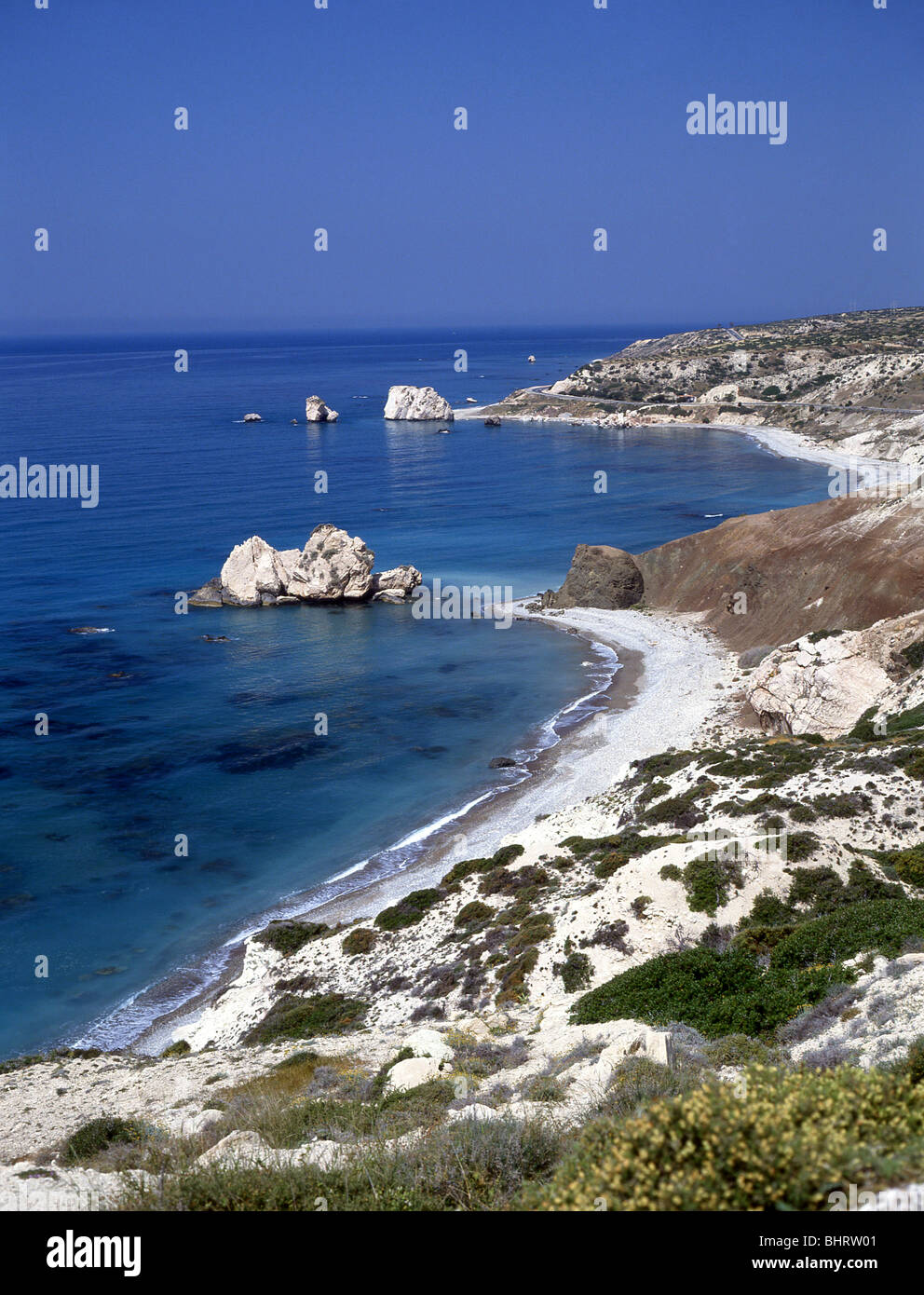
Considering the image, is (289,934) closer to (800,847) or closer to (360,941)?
(360,941)

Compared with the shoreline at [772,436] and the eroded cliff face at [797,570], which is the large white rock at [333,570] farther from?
the shoreline at [772,436]

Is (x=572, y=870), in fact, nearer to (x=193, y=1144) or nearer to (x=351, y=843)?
(x=351, y=843)

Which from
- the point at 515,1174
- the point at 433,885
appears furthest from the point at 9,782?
the point at 515,1174

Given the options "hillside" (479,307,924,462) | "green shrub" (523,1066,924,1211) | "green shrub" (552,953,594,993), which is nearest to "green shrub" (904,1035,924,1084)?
A: "green shrub" (523,1066,924,1211)

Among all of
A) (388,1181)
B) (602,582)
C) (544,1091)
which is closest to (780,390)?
(602,582)

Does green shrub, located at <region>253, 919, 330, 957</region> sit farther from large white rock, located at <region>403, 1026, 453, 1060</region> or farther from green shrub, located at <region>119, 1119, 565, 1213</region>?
Answer: green shrub, located at <region>119, 1119, 565, 1213</region>

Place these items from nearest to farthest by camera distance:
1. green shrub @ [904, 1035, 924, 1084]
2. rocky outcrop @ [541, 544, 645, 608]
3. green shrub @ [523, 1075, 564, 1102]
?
1. green shrub @ [904, 1035, 924, 1084]
2. green shrub @ [523, 1075, 564, 1102]
3. rocky outcrop @ [541, 544, 645, 608]

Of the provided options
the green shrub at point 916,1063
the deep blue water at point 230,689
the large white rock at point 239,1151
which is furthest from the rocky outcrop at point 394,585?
the green shrub at point 916,1063
